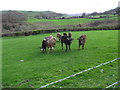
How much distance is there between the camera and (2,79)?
10.3 metres

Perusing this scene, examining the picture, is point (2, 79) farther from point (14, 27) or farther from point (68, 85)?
point (14, 27)

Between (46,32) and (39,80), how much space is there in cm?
3517

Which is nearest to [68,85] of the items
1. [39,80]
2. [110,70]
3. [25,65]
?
[39,80]

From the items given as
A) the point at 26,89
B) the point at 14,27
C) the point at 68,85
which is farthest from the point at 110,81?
the point at 14,27

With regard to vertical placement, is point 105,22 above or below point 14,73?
above

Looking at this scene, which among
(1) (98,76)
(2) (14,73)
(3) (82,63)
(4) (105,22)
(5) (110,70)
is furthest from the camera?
→ (4) (105,22)

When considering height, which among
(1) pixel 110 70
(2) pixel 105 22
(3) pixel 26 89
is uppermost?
(2) pixel 105 22

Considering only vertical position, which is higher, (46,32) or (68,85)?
(46,32)

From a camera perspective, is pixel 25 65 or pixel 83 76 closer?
pixel 83 76

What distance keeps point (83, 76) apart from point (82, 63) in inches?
113

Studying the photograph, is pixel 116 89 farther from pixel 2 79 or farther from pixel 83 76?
pixel 2 79

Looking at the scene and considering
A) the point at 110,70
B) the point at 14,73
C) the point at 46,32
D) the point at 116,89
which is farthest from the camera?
the point at 46,32

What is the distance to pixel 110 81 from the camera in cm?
852

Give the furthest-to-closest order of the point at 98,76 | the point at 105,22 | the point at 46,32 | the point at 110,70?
the point at 105,22, the point at 46,32, the point at 110,70, the point at 98,76
